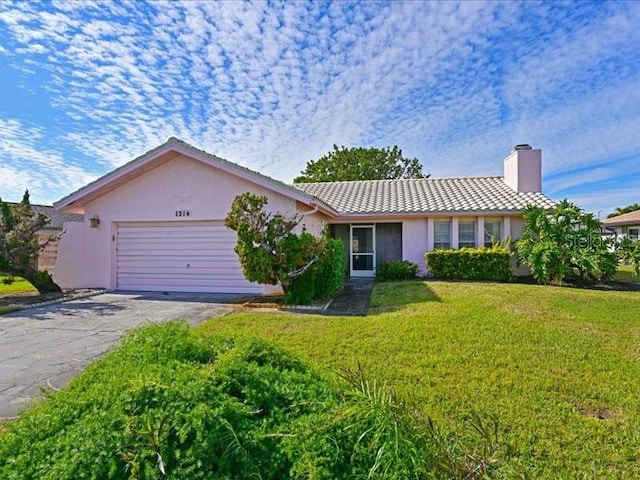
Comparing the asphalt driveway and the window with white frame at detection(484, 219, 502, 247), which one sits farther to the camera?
the window with white frame at detection(484, 219, 502, 247)

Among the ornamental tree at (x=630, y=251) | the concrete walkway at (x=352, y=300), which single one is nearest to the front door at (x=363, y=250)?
the concrete walkway at (x=352, y=300)

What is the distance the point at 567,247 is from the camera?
14.0 meters

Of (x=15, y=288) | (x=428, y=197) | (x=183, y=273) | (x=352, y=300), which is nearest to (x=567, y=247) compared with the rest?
(x=428, y=197)

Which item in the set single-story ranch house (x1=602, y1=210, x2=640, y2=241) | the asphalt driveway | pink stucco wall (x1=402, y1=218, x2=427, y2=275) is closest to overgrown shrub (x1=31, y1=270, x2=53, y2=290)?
the asphalt driveway

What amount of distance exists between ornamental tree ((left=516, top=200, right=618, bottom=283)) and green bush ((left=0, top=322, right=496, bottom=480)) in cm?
1428

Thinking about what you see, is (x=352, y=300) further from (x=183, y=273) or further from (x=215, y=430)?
(x=215, y=430)

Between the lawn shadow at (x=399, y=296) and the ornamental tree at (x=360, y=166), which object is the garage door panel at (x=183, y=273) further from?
the ornamental tree at (x=360, y=166)

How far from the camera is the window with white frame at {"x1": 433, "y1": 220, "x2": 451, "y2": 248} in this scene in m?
17.1

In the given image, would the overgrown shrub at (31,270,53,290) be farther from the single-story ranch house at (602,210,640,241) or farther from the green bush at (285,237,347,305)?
the single-story ranch house at (602,210,640,241)

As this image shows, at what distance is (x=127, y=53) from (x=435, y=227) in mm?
13718

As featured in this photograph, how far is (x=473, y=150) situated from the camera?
21125mm

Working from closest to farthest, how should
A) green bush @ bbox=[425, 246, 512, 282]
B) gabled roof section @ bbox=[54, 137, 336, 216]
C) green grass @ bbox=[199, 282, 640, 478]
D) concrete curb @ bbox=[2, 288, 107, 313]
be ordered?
green grass @ bbox=[199, 282, 640, 478] → concrete curb @ bbox=[2, 288, 107, 313] → gabled roof section @ bbox=[54, 137, 336, 216] → green bush @ bbox=[425, 246, 512, 282]

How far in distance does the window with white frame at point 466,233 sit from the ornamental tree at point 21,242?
16.8m

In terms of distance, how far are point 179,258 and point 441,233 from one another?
11.6m
